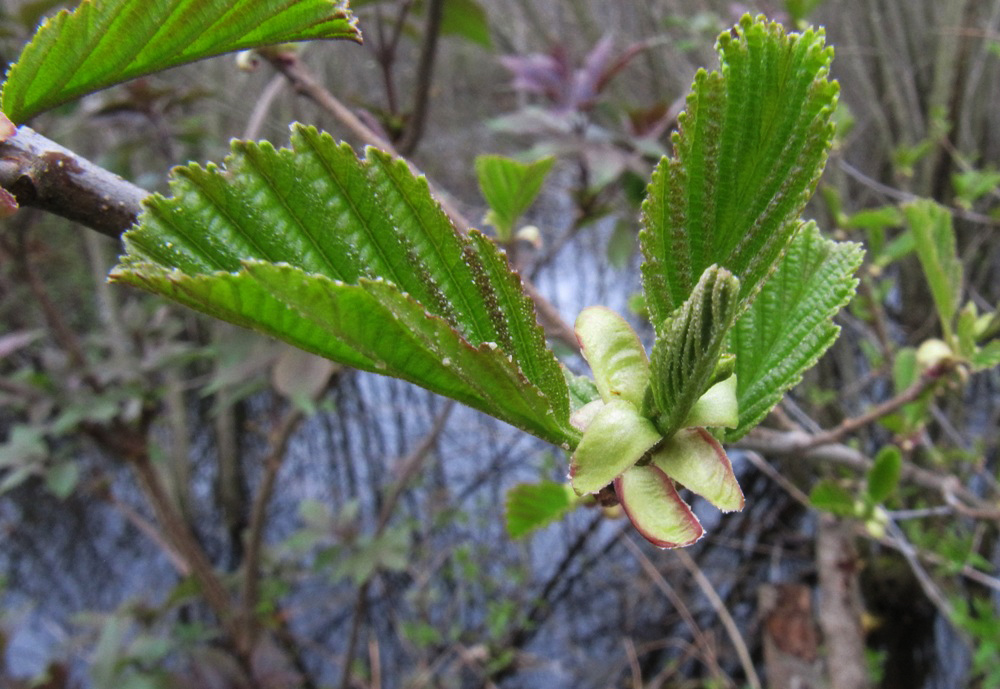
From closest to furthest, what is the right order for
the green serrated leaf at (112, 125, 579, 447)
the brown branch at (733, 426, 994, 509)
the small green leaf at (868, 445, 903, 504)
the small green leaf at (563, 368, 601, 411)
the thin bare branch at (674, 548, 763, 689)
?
the green serrated leaf at (112, 125, 579, 447)
the small green leaf at (563, 368, 601, 411)
the brown branch at (733, 426, 994, 509)
the small green leaf at (868, 445, 903, 504)
the thin bare branch at (674, 548, 763, 689)

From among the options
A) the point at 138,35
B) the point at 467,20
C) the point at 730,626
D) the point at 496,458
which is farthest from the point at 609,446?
the point at 496,458

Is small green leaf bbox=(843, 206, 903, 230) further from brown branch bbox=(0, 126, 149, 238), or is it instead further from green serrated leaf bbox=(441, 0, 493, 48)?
brown branch bbox=(0, 126, 149, 238)

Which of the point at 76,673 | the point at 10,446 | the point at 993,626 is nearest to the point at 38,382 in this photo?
the point at 10,446

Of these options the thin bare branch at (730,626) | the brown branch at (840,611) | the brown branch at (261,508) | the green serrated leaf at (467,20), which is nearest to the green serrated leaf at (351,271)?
the brown branch at (261,508)

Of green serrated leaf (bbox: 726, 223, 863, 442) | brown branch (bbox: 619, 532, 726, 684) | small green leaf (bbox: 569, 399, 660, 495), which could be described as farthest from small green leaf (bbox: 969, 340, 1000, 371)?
brown branch (bbox: 619, 532, 726, 684)

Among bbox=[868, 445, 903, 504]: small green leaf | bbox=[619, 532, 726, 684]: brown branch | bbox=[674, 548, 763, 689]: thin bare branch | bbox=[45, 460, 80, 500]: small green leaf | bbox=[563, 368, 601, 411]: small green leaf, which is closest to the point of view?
bbox=[563, 368, 601, 411]: small green leaf

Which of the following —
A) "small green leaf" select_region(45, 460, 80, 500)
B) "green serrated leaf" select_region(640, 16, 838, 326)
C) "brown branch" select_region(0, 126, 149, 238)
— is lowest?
"green serrated leaf" select_region(640, 16, 838, 326)

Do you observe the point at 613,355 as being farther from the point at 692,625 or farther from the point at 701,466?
the point at 692,625

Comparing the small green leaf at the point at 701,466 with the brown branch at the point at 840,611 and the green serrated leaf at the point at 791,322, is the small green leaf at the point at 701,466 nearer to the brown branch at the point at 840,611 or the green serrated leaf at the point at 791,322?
the green serrated leaf at the point at 791,322

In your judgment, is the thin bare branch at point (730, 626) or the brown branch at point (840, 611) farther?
the thin bare branch at point (730, 626)
